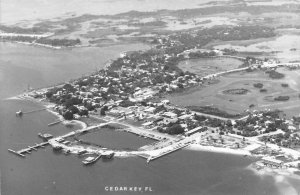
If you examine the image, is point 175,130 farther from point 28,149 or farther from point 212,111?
point 28,149

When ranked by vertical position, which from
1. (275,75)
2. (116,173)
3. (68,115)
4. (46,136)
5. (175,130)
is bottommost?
(116,173)

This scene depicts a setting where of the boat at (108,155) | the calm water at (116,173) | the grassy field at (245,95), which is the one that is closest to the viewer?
the calm water at (116,173)

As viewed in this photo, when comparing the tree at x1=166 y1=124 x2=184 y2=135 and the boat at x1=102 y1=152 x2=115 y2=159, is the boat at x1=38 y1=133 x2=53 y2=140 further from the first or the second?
the tree at x1=166 y1=124 x2=184 y2=135

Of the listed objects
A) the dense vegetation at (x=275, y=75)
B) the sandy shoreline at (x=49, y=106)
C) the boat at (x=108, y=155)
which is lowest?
the boat at (x=108, y=155)

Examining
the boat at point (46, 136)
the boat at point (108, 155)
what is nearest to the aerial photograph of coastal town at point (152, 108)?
the boat at point (46, 136)

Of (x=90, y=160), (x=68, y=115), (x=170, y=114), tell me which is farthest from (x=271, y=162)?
(x=68, y=115)

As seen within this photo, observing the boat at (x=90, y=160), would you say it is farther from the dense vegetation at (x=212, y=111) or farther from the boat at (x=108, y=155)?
the dense vegetation at (x=212, y=111)

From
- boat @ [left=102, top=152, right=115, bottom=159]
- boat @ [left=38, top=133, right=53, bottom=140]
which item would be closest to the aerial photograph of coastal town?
boat @ [left=38, top=133, right=53, bottom=140]
